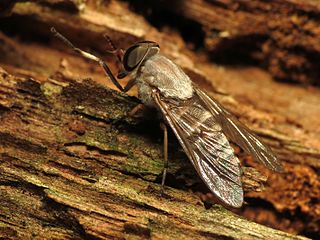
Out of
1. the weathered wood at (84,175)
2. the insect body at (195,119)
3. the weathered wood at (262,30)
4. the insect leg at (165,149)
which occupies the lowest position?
the weathered wood at (84,175)

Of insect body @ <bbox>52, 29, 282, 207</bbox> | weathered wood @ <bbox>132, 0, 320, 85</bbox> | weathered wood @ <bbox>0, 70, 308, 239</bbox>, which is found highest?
weathered wood @ <bbox>132, 0, 320, 85</bbox>

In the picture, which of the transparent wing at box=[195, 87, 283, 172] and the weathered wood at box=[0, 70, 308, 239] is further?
the transparent wing at box=[195, 87, 283, 172]

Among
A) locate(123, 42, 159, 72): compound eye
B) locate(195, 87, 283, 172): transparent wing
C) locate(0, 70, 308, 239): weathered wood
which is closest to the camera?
locate(0, 70, 308, 239): weathered wood

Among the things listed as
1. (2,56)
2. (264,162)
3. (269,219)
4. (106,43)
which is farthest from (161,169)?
(2,56)

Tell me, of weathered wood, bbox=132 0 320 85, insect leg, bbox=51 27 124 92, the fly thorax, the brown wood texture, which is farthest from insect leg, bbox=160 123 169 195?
weathered wood, bbox=132 0 320 85

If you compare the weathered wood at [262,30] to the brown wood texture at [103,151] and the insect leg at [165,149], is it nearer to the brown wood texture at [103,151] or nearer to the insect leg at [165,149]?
the brown wood texture at [103,151]

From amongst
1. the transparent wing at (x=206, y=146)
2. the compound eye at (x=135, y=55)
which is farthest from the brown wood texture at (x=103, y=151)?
the compound eye at (x=135, y=55)

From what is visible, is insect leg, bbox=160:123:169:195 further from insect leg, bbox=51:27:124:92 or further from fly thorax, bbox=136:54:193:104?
insect leg, bbox=51:27:124:92

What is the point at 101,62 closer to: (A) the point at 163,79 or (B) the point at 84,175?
(A) the point at 163,79
